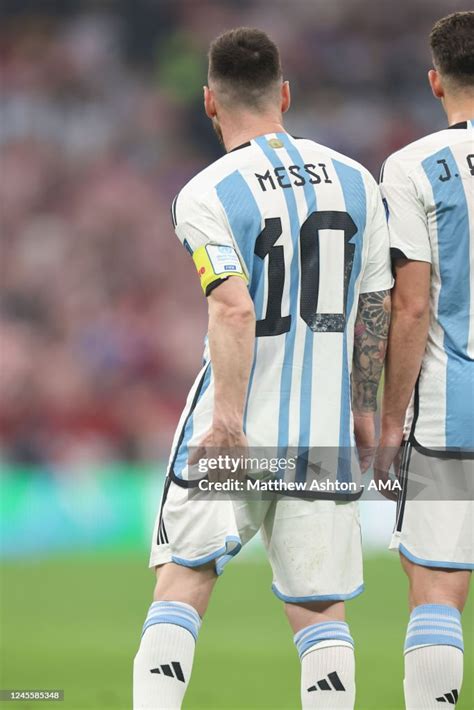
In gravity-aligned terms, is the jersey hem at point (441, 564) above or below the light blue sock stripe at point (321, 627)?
above

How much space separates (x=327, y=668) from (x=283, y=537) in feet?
1.24

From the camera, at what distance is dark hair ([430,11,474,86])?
3.56 m

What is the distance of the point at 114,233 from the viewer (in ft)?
44.0

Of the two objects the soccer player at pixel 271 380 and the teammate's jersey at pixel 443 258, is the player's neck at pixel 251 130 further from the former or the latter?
the teammate's jersey at pixel 443 258

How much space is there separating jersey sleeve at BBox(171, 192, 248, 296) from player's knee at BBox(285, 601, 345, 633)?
0.93 m

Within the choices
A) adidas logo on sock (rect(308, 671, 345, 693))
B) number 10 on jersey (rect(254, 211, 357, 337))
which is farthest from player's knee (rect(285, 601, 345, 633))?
number 10 on jersey (rect(254, 211, 357, 337))

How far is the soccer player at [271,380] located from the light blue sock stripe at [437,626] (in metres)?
0.23

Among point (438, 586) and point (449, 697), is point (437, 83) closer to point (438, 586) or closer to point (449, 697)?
point (438, 586)

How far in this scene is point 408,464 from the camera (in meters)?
3.52

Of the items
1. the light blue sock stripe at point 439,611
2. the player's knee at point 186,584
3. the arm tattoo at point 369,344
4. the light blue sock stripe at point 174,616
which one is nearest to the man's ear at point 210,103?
the arm tattoo at point 369,344

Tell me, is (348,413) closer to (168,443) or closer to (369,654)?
(369,654)

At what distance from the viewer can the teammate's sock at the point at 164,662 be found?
312cm

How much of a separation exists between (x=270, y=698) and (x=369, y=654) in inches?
49.1

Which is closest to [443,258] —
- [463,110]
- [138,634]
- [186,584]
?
[463,110]
